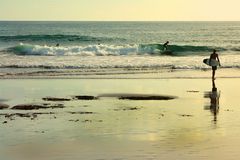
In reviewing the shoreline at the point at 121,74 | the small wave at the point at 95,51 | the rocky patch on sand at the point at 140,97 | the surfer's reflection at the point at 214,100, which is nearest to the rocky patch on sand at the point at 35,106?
the rocky patch on sand at the point at 140,97

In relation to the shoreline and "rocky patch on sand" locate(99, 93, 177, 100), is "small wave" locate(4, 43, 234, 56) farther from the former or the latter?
"rocky patch on sand" locate(99, 93, 177, 100)

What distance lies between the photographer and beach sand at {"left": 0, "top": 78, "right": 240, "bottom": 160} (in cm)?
1263

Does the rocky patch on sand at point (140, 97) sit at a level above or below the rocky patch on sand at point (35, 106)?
above

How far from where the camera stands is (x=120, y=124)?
628 inches

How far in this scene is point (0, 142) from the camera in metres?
13.6

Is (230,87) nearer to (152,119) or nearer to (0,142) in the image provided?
(152,119)

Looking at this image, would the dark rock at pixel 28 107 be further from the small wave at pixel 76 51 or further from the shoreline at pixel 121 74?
the small wave at pixel 76 51

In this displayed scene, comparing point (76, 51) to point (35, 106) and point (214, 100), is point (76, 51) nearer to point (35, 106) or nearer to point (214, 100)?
point (214, 100)

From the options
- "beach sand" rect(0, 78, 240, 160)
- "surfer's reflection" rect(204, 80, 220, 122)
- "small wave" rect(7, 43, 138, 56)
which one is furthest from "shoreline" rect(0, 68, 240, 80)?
"small wave" rect(7, 43, 138, 56)

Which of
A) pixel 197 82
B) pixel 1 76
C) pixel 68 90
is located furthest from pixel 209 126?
pixel 1 76

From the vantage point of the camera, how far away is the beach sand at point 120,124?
12633 mm

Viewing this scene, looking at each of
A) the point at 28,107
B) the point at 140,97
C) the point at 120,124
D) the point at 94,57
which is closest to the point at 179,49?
the point at 94,57

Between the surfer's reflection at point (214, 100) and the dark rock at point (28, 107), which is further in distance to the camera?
the dark rock at point (28, 107)

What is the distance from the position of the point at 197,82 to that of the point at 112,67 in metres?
11.3
